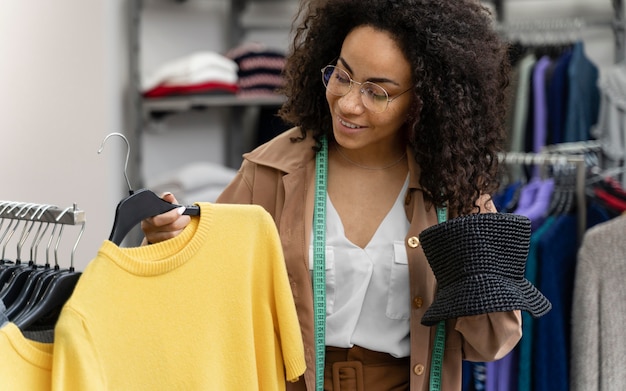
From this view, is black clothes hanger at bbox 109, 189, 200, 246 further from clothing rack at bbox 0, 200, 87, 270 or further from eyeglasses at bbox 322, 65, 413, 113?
eyeglasses at bbox 322, 65, 413, 113

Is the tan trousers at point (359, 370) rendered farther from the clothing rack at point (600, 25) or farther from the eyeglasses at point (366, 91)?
the clothing rack at point (600, 25)

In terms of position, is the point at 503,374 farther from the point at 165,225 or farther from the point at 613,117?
the point at 613,117

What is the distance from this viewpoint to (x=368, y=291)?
1558mm

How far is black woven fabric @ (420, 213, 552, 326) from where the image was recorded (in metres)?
1.38

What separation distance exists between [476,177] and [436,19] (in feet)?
0.98

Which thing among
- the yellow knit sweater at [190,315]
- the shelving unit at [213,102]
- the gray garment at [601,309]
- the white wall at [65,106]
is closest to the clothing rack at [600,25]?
the shelving unit at [213,102]

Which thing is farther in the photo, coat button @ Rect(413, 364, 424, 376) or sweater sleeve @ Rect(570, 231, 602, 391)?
sweater sleeve @ Rect(570, 231, 602, 391)

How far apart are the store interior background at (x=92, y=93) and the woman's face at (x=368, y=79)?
4.19ft

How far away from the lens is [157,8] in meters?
3.53

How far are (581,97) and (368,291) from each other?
213 cm

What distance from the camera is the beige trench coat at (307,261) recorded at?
1.50m

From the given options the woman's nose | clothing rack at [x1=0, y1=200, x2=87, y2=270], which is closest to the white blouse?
the woman's nose

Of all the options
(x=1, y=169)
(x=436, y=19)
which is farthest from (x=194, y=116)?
(x=436, y=19)

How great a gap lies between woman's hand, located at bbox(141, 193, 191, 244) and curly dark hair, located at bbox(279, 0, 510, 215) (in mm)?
396
